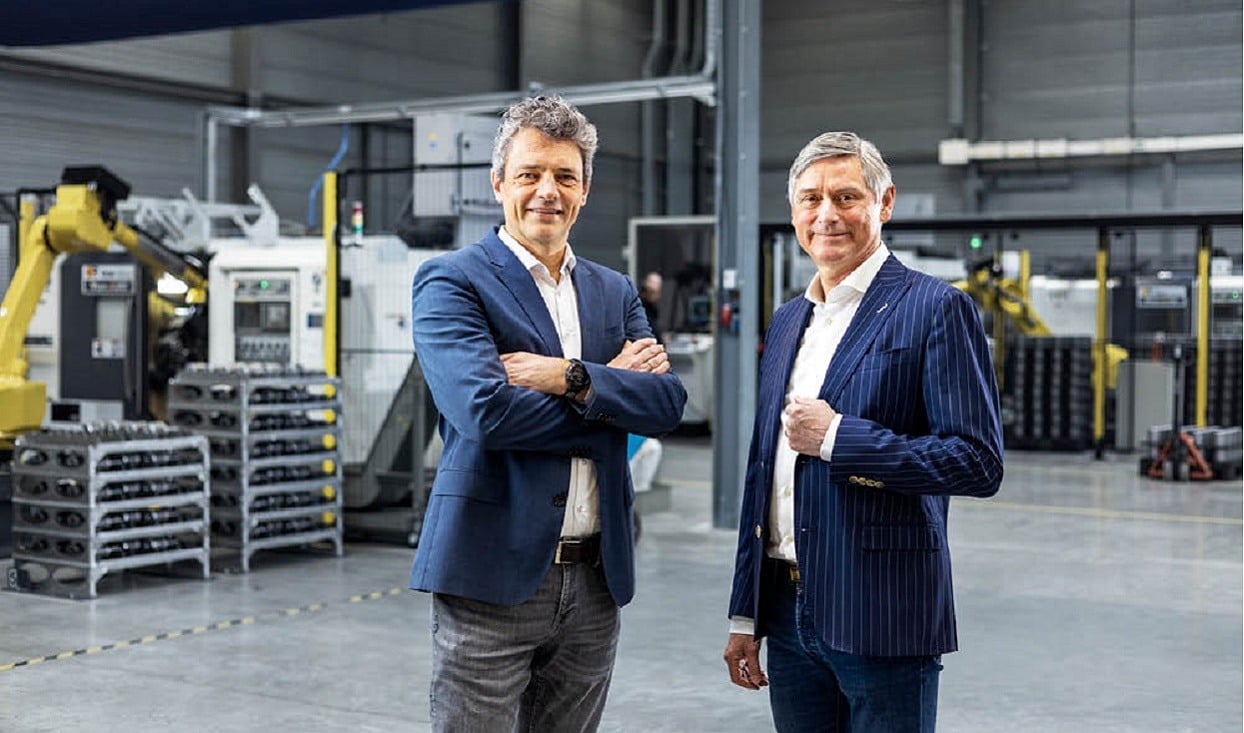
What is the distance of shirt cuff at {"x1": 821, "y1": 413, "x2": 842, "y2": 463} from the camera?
240 cm

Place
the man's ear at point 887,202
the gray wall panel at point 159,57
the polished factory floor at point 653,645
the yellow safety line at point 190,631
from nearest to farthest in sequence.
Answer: the man's ear at point 887,202
the polished factory floor at point 653,645
the yellow safety line at point 190,631
the gray wall panel at point 159,57

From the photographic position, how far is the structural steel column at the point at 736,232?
9.29m

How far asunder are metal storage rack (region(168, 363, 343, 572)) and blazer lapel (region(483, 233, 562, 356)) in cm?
550

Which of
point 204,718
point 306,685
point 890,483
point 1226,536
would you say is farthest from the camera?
point 1226,536

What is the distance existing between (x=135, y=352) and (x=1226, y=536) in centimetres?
724

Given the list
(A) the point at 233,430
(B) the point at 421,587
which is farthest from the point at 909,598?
(A) the point at 233,430

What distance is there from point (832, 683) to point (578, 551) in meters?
0.50

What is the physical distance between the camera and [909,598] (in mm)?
2430

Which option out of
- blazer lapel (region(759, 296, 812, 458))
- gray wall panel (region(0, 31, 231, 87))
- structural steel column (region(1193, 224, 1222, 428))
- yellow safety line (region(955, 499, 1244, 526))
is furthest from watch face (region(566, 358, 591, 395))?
gray wall panel (region(0, 31, 231, 87))

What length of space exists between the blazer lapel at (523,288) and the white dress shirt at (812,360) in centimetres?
44

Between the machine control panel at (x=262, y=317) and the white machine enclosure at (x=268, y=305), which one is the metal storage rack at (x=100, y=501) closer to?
the white machine enclosure at (x=268, y=305)

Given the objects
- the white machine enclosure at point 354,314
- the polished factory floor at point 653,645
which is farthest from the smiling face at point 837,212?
the white machine enclosure at point 354,314

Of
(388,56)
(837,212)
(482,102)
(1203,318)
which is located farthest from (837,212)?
(388,56)

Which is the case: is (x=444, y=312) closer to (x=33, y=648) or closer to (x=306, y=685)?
(x=306, y=685)
